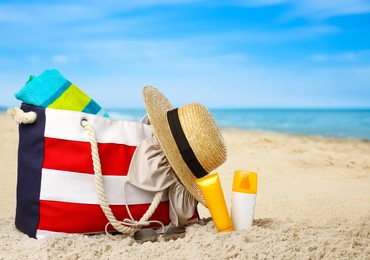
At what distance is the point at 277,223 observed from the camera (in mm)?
2648

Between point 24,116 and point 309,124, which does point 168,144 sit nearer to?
point 24,116

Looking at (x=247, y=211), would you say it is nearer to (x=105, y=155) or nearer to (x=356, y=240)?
(x=356, y=240)

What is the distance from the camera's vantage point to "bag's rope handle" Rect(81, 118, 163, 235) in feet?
7.39

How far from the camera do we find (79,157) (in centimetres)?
230

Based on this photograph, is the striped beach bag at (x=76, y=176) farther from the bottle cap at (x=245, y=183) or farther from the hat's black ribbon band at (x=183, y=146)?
the bottle cap at (x=245, y=183)

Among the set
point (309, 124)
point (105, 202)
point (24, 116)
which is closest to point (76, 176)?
point (105, 202)

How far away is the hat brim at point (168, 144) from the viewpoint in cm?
234

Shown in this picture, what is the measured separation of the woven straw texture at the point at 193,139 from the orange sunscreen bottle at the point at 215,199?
0.08 m

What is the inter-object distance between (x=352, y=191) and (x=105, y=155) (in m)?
2.50

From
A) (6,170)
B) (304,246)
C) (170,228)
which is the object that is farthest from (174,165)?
(6,170)

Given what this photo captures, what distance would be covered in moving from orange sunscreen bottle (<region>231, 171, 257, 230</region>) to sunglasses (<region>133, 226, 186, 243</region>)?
31cm

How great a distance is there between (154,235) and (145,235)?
4 centimetres

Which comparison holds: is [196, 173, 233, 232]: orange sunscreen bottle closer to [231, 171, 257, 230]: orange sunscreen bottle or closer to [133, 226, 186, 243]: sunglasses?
[231, 171, 257, 230]: orange sunscreen bottle

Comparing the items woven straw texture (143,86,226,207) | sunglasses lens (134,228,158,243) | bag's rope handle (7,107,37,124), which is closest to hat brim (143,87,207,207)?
woven straw texture (143,86,226,207)
